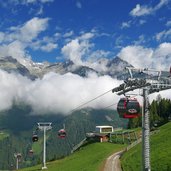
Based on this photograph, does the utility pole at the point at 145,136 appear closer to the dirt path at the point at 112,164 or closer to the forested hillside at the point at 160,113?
the dirt path at the point at 112,164

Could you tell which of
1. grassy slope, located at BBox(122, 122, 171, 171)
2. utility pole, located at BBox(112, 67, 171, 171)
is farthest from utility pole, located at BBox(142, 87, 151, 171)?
grassy slope, located at BBox(122, 122, 171, 171)

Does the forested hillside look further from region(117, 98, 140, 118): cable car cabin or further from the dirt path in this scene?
region(117, 98, 140, 118): cable car cabin

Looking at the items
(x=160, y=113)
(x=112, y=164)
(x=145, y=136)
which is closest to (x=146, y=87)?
(x=145, y=136)

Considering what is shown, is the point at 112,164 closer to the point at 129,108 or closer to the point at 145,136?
the point at 145,136

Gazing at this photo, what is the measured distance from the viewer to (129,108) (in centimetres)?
3488

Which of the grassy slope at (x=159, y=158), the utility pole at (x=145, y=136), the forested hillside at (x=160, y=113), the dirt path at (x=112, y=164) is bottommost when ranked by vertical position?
the dirt path at (x=112, y=164)

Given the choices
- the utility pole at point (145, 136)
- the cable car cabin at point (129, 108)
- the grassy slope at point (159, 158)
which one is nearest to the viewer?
the utility pole at point (145, 136)

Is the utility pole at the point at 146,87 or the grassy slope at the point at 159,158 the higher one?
the utility pole at the point at 146,87

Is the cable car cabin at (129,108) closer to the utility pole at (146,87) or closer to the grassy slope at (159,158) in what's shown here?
the utility pole at (146,87)

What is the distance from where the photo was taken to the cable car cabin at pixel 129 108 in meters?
34.9

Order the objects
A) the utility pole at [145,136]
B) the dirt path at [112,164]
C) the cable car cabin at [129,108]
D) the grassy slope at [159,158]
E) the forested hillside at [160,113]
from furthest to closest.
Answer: the forested hillside at [160,113]
the dirt path at [112,164]
the grassy slope at [159,158]
the cable car cabin at [129,108]
the utility pole at [145,136]

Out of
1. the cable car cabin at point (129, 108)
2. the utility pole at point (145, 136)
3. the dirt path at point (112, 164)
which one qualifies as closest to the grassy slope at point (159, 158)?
the dirt path at point (112, 164)

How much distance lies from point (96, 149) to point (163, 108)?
64.7 m

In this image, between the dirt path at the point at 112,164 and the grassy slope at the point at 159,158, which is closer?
the grassy slope at the point at 159,158
